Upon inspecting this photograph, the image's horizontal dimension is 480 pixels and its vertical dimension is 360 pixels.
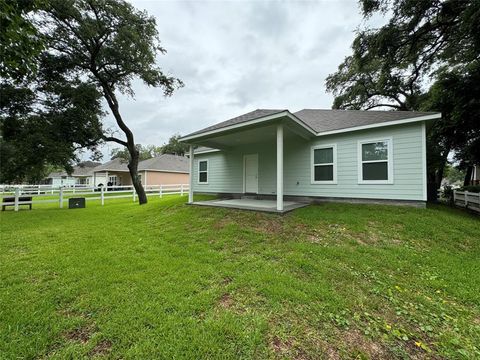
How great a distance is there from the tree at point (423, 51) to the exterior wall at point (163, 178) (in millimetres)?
19715

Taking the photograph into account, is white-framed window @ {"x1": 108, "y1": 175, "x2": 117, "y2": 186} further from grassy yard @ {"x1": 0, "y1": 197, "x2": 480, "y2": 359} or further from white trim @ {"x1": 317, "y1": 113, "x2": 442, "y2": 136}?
white trim @ {"x1": 317, "y1": 113, "x2": 442, "y2": 136}

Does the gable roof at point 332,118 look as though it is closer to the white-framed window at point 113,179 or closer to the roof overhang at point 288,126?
the roof overhang at point 288,126

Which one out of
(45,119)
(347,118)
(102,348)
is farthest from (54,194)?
(347,118)

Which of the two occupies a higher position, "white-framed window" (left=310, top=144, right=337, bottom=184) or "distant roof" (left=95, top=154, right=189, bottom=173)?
"distant roof" (left=95, top=154, right=189, bottom=173)

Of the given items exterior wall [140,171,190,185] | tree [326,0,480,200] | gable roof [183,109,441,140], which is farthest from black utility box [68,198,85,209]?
tree [326,0,480,200]

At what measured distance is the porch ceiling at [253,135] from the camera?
23.9 feet

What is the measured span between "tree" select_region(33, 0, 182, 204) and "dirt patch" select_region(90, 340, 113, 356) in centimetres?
1054

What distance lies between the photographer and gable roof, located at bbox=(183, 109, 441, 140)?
6.63 meters

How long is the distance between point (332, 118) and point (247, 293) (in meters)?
8.79

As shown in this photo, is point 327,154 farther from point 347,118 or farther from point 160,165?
point 160,165

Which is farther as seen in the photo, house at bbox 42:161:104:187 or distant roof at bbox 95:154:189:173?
house at bbox 42:161:104:187

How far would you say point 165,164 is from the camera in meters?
25.0

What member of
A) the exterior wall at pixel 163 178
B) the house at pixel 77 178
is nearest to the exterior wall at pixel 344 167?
the exterior wall at pixel 163 178

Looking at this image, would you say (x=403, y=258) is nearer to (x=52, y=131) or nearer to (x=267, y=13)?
(x=267, y=13)
